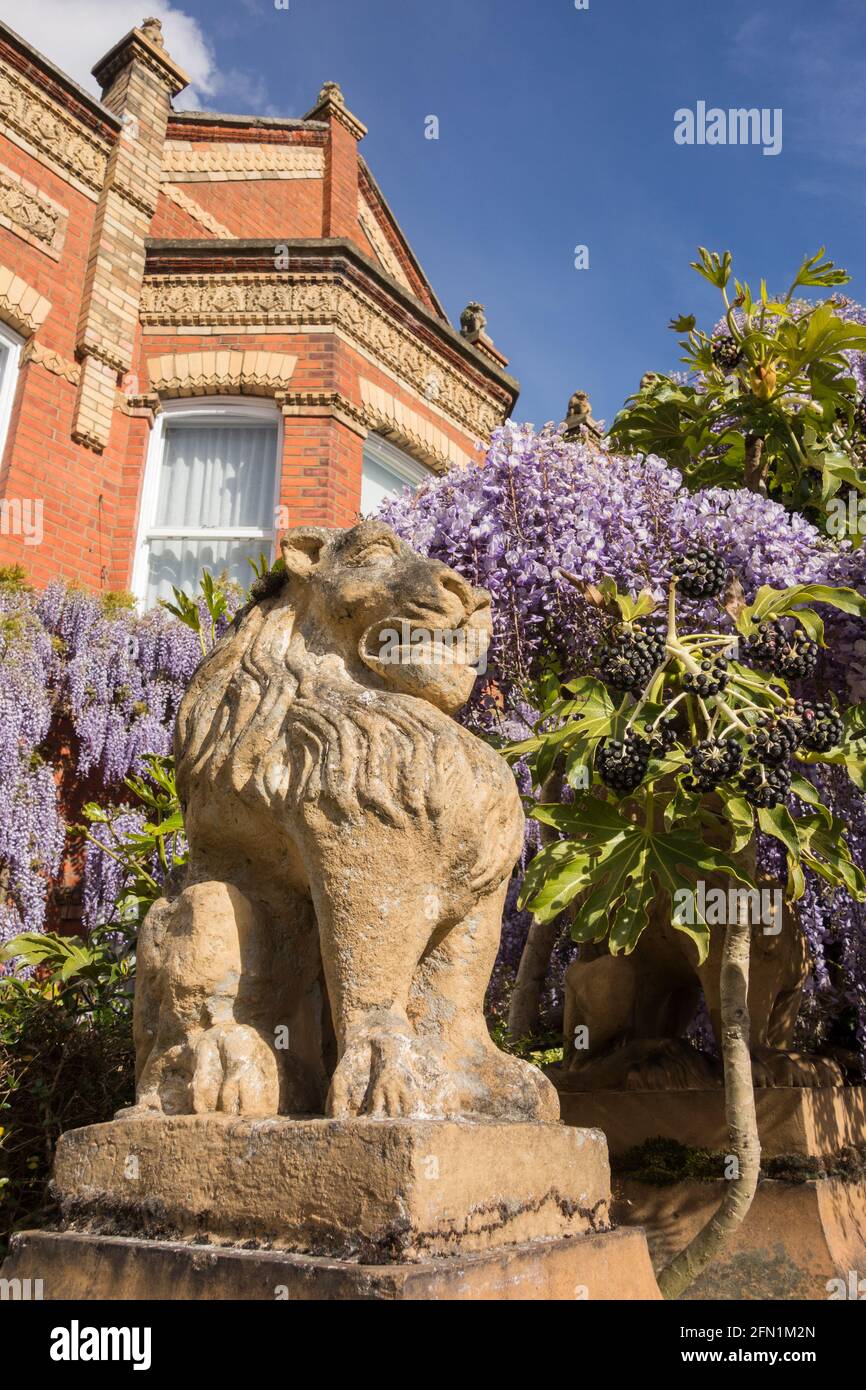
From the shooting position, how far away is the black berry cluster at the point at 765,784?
2416mm

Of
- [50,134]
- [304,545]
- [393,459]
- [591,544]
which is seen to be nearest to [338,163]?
[50,134]

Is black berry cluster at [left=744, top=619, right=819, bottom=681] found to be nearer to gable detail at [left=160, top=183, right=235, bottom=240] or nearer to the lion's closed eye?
the lion's closed eye

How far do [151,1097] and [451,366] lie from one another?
987 cm

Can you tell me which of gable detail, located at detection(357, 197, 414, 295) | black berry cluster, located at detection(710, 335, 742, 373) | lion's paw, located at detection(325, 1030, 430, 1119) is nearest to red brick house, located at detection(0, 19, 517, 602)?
gable detail, located at detection(357, 197, 414, 295)

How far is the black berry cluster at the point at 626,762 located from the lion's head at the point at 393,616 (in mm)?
387

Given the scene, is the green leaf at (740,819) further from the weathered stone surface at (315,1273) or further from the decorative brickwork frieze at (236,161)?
the decorative brickwork frieze at (236,161)

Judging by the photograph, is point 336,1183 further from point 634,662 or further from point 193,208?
point 193,208

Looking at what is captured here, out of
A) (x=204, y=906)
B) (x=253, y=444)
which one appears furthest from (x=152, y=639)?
(x=204, y=906)

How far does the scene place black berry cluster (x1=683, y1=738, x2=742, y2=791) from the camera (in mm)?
2363

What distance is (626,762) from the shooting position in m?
2.48

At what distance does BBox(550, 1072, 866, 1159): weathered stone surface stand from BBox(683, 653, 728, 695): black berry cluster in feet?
4.68

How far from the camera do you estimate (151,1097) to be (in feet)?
7.13
